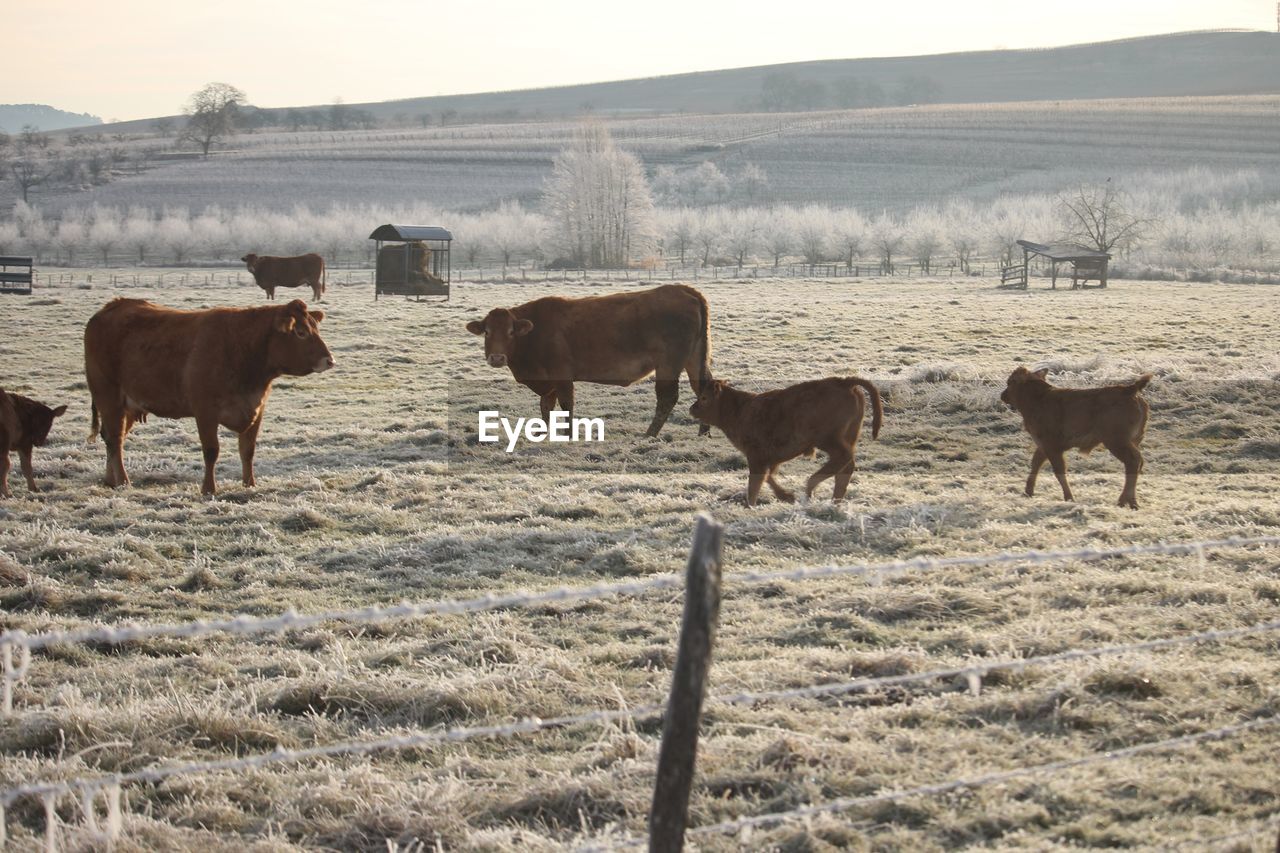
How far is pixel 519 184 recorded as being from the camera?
102m

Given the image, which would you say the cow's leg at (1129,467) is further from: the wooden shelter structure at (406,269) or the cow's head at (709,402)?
the wooden shelter structure at (406,269)

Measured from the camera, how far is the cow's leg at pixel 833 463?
9406 millimetres

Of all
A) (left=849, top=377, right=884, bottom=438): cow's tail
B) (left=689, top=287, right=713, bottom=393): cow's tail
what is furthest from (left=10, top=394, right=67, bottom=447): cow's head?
(left=849, top=377, right=884, bottom=438): cow's tail

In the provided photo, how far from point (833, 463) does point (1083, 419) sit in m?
1.93

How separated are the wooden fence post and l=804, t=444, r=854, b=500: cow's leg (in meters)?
6.58

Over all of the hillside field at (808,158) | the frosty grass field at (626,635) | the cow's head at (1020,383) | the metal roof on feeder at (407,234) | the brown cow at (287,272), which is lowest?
the frosty grass field at (626,635)

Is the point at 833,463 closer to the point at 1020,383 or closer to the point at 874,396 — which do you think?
the point at 874,396

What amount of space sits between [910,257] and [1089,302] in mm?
33054

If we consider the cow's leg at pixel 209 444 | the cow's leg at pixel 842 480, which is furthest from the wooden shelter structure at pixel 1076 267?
the cow's leg at pixel 209 444

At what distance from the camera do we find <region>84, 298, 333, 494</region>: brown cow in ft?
33.7

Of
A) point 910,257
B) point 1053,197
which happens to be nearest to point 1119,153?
point 1053,197

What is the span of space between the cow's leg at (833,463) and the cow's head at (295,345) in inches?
162

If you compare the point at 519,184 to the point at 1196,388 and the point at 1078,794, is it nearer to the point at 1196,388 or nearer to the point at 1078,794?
the point at 1196,388

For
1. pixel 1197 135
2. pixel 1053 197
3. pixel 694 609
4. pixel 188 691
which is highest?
pixel 1197 135
